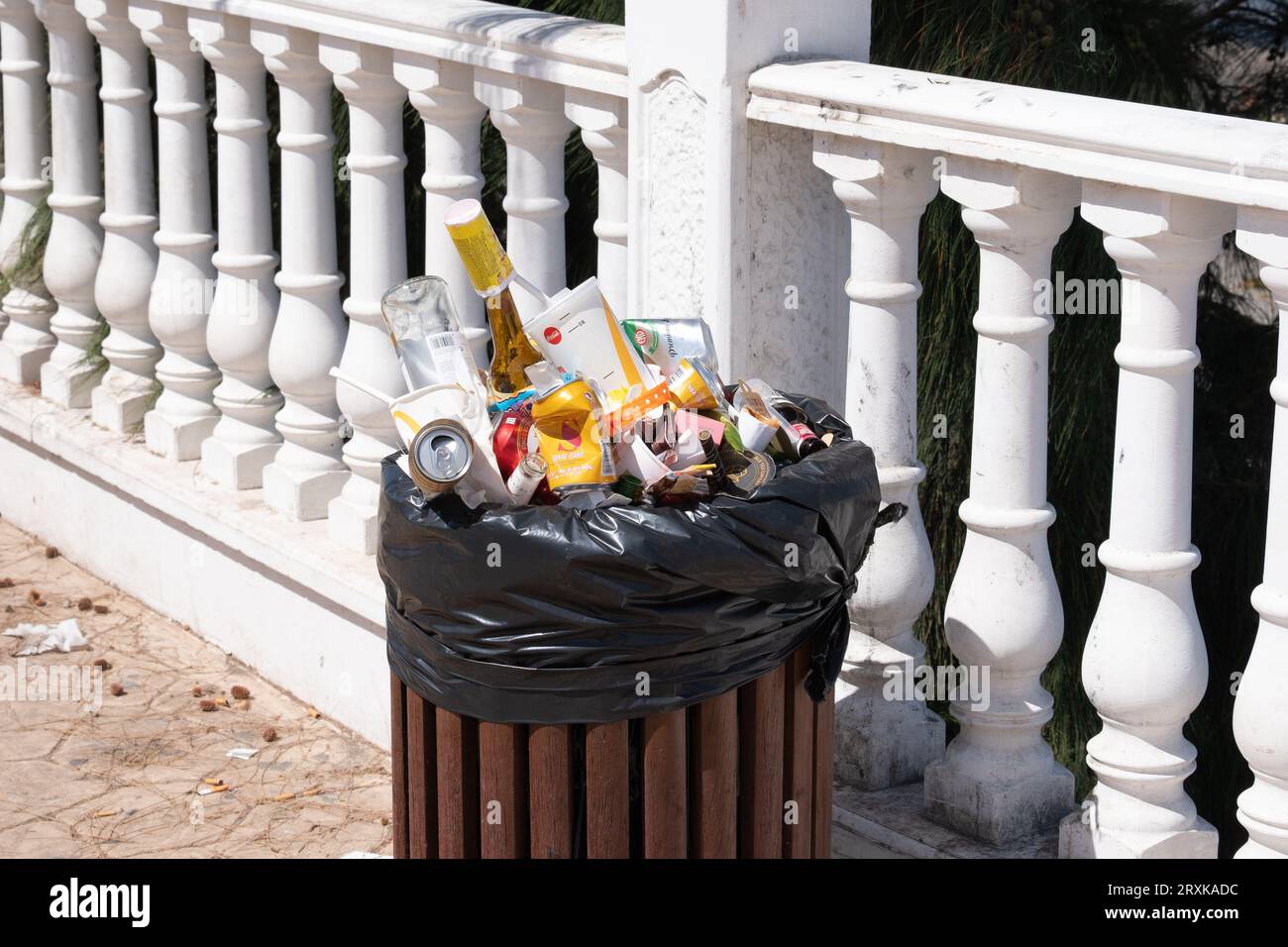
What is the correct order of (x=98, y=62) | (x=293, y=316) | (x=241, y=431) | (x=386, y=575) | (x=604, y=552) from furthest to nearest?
(x=98, y=62) → (x=241, y=431) → (x=293, y=316) → (x=386, y=575) → (x=604, y=552)

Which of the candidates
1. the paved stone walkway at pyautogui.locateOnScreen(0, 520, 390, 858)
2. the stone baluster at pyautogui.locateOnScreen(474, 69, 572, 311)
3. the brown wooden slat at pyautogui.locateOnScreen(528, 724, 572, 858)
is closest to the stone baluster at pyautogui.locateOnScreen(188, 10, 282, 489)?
the paved stone walkway at pyautogui.locateOnScreen(0, 520, 390, 858)

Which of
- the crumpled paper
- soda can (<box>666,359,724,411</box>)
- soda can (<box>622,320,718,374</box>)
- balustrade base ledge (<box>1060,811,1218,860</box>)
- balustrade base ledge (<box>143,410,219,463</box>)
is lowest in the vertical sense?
balustrade base ledge (<box>1060,811,1218,860</box>)

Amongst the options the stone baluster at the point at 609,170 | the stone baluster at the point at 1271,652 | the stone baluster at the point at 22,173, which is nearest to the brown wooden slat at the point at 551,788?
the stone baluster at the point at 1271,652

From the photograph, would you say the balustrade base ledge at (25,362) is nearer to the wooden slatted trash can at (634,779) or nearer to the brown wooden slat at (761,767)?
the wooden slatted trash can at (634,779)

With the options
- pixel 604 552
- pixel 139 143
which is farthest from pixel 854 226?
pixel 139 143

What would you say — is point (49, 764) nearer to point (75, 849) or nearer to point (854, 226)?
point (75, 849)

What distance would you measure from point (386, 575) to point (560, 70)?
0.96 meters

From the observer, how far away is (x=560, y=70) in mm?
2865

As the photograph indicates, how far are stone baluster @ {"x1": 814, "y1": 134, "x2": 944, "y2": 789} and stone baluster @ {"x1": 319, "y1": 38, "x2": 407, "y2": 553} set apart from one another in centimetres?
98

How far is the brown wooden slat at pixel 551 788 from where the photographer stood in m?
2.19

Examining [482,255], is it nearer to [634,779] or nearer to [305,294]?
[634,779]

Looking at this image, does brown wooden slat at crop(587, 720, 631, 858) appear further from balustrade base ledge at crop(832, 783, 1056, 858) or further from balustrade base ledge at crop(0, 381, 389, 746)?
balustrade base ledge at crop(0, 381, 389, 746)

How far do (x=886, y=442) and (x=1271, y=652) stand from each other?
650mm

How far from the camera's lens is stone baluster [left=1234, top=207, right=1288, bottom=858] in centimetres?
202
